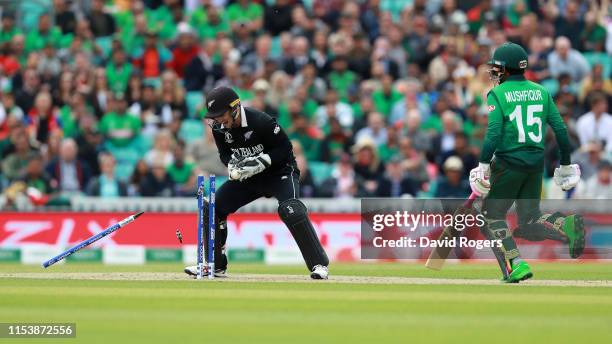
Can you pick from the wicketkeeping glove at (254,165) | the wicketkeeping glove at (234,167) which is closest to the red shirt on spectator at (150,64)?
the wicketkeeping glove at (234,167)

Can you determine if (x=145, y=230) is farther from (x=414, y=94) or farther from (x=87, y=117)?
(x=414, y=94)

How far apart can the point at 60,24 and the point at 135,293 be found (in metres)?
A: 13.4

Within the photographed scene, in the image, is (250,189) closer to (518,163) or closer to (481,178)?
(481,178)

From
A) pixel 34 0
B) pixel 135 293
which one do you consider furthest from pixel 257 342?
pixel 34 0

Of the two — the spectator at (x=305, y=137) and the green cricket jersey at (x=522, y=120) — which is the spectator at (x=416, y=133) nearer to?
the spectator at (x=305, y=137)

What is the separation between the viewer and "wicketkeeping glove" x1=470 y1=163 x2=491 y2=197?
11.5 meters

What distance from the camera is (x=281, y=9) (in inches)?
905

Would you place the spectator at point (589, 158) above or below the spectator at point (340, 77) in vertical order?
below

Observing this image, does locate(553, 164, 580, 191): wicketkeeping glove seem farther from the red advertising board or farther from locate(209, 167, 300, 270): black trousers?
the red advertising board

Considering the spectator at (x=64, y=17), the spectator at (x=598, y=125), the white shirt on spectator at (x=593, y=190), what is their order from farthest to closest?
the spectator at (x=64, y=17), the spectator at (x=598, y=125), the white shirt on spectator at (x=593, y=190)

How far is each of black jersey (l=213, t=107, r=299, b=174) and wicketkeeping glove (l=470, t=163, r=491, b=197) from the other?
1.78m

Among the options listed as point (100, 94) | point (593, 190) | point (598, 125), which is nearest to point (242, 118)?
point (593, 190)

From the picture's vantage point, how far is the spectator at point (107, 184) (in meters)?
19.5

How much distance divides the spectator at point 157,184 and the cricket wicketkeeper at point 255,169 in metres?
6.75
